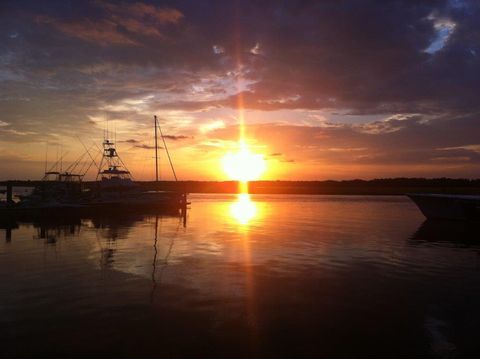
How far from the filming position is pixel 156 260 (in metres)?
18.6

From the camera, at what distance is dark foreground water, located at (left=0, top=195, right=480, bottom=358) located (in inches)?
342

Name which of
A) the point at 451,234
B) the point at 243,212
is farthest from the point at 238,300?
the point at 243,212

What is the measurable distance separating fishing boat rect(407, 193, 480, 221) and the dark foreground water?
59.7 ft

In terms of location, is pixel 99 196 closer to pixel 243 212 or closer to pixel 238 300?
pixel 243 212

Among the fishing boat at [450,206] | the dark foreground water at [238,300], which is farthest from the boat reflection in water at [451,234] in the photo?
the dark foreground water at [238,300]

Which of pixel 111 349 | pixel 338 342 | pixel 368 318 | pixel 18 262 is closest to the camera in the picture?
pixel 111 349

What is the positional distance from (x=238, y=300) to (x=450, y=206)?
1413 inches

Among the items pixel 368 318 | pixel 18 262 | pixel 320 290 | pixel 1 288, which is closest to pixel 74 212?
pixel 18 262

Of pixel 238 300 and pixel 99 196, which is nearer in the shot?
pixel 238 300

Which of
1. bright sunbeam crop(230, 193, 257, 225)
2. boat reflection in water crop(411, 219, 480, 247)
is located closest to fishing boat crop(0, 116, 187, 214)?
bright sunbeam crop(230, 193, 257, 225)

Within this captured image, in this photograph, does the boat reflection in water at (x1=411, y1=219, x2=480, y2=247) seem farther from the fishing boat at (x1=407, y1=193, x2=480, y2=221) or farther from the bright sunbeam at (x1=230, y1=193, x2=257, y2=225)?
the bright sunbeam at (x1=230, y1=193, x2=257, y2=225)

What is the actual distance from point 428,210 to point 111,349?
41.4m

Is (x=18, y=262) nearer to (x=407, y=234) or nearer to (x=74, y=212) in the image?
(x=407, y=234)

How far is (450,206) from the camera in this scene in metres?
41.0
